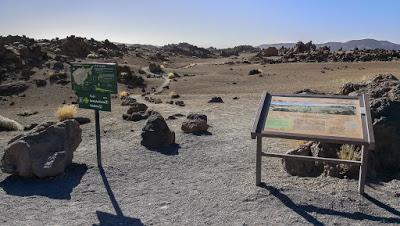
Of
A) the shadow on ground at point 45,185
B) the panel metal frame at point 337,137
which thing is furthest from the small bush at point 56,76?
the panel metal frame at point 337,137

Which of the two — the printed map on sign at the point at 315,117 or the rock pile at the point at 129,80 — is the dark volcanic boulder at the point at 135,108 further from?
the rock pile at the point at 129,80

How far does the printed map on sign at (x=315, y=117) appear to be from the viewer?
812 cm

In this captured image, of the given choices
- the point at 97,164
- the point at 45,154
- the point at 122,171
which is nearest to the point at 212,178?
the point at 122,171

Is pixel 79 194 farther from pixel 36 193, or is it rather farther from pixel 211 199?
pixel 211 199

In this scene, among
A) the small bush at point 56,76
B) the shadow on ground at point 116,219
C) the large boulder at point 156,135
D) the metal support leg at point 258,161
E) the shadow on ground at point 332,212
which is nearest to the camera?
the shadow on ground at point 332,212

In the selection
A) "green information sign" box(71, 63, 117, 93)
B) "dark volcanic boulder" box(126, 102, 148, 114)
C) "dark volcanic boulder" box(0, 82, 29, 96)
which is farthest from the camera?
"dark volcanic boulder" box(0, 82, 29, 96)

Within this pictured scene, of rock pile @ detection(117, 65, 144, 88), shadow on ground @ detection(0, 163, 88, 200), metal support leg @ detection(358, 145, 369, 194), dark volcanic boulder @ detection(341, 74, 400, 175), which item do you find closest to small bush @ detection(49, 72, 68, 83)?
rock pile @ detection(117, 65, 144, 88)

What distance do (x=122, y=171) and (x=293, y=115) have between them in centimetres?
391

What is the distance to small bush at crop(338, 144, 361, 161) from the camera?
31.8 feet

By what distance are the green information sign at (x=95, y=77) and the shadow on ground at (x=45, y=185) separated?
6.07 feet

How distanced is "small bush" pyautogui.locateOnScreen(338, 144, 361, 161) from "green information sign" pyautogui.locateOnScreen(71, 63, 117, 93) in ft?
16.2

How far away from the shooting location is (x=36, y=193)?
8922 millimetres

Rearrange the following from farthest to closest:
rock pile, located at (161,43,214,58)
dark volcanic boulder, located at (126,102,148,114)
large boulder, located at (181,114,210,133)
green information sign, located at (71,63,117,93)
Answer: rock pile, located at (161,43,214,58)
dark volcanic boulder, located at (126,102,148,114)
large boulder, located at (181,114,210,133)
green information sign, located at (71,63,117,93)

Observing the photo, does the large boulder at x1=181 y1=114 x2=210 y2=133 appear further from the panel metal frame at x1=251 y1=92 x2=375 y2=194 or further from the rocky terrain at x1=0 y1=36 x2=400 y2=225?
the panel metal frame at x1=251 y1=92 x2=375 y2=194
